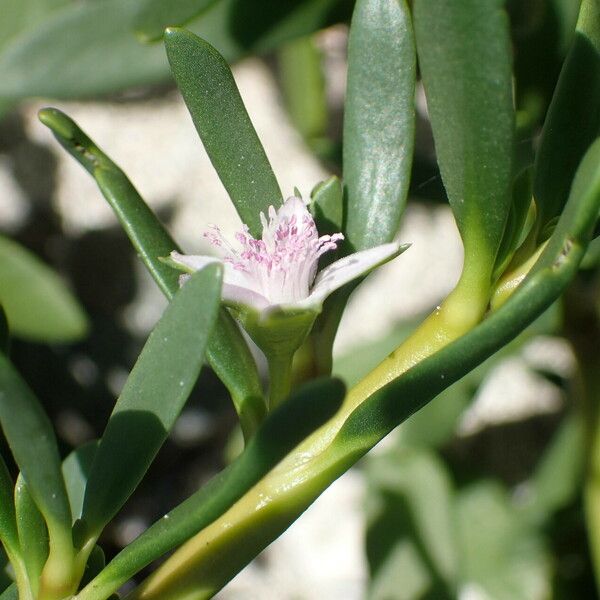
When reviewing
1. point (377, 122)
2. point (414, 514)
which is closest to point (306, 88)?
point (414, 514)

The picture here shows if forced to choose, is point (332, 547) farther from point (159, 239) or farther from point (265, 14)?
point (159, 239)

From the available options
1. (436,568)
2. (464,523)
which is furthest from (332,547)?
(436,568)

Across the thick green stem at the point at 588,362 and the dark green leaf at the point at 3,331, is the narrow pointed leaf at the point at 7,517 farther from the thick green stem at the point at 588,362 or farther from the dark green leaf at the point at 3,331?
the thick green stem at the point at 588,362

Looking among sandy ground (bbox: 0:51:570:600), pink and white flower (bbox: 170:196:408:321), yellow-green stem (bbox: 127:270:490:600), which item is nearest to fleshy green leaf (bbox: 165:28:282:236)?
pink and white flower (bbox: 170:196:408:321)

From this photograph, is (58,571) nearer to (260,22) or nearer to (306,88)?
(260,22)

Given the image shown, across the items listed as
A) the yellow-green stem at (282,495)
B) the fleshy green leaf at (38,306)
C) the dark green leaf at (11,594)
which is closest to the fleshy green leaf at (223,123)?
the yellow-green stem at (282,495)
